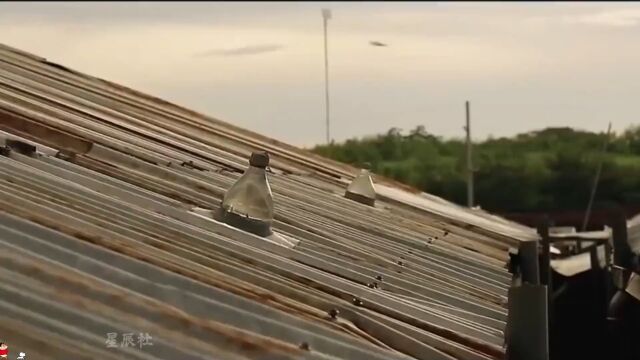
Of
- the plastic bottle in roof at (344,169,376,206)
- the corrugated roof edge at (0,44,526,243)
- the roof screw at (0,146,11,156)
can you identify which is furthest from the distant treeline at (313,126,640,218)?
the roof screw at (0,146,11,156)

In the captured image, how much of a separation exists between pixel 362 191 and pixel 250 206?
11.3 feet

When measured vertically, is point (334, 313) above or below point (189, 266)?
below

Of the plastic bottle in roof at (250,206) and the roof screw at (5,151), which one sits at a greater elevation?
the roof screw at (5,151)

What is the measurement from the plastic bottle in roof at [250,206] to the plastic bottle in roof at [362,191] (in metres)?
3.19

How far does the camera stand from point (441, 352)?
345cm

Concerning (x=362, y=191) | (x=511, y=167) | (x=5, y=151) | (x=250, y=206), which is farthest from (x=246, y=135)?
(x=511, y=167)

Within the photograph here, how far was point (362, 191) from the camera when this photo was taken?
7977 mm

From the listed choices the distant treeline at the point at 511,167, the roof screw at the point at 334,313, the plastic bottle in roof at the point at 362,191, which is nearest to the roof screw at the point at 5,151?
the roof screw at the point at 334,313

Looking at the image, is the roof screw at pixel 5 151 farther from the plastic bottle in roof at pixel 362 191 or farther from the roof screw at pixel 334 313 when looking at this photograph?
the plastic bottle in roof at pixel 362 191

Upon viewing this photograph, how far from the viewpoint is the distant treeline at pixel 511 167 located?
73.6 feet

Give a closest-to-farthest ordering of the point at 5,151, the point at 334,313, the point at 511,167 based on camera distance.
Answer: the point at 334,313 → the point at 5,151 → the point at 511,167

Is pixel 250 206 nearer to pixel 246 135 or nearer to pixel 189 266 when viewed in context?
pixel 189 266

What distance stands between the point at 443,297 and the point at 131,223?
1.52 meters

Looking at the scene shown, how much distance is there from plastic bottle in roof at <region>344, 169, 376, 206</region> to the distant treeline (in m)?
12.5
